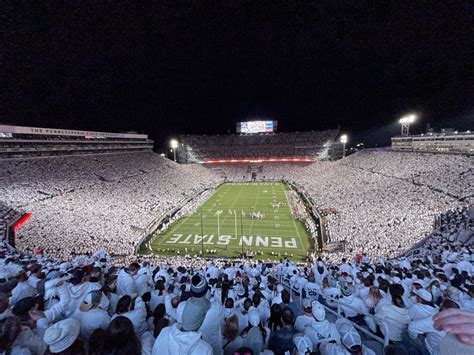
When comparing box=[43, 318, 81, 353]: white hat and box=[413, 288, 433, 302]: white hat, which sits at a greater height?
box=[43, 318, 81, 353]: white hat

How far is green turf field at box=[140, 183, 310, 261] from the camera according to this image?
21.2 metres

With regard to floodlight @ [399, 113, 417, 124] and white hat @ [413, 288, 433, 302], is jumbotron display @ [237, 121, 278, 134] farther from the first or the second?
white hat @ [413, 288, 433, 302]

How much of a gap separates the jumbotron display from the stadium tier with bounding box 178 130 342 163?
210 inches

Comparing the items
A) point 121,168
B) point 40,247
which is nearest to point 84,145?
point 121,168

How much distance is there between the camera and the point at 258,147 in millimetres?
80062

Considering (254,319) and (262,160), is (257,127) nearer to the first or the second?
(262,160)

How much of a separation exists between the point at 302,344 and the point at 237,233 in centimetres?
2257

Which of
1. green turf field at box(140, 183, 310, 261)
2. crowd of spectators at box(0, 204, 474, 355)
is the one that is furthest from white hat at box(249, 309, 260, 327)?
green turf field at box(140, 183, 310, 261)

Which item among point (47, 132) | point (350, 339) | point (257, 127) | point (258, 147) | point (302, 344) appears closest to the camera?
point (302, 344)

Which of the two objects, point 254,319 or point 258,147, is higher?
point 258,147

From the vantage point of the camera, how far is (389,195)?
26.8 meters

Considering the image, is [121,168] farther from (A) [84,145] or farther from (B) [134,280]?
(B) [134,280]

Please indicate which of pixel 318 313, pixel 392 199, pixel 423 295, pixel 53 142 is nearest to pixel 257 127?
pixel 53 142

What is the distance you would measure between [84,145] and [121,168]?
10433 mm
